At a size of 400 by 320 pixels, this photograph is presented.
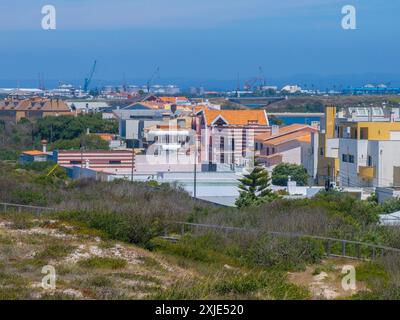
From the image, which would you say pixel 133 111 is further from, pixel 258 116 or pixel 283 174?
pixel 283 174

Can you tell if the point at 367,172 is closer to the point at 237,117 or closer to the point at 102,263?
the point at 237,117

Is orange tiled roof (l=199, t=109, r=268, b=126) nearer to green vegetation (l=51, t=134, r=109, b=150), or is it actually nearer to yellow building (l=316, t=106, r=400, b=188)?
green vegetation (l=51, t=134, r=109, b=150)

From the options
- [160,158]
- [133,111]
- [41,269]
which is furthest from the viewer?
[133,111]

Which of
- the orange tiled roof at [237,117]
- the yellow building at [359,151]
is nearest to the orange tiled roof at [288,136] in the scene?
the orange tiled roof at [237,117]

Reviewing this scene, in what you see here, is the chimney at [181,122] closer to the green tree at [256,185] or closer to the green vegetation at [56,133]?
the green vegetation at [56,133]

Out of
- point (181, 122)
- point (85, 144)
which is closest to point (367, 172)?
point (85, 144)

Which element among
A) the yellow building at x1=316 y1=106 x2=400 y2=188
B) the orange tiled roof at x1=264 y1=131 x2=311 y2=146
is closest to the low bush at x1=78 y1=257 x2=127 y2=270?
the yellow building at x1=316 y1=106 x2=400 y2=188
